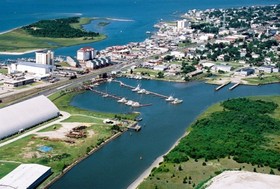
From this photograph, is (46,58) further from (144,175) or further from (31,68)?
(144,175)

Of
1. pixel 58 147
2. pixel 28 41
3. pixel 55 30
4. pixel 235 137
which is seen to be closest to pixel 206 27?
pixel 55 30

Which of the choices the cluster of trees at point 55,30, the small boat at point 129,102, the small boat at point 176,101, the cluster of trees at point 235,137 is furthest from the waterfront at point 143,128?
the cluster of trees at point 55,30

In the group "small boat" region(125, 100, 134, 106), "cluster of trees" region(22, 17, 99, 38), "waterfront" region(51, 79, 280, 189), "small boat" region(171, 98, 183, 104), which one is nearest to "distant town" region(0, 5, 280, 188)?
"small boat" region(171, 98, 183, 104)

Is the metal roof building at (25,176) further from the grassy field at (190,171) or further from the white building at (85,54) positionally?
the white building at (85,54)

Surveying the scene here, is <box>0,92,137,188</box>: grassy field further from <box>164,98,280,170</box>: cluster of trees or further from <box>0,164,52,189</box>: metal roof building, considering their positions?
<box>164,98,280,170</box>: cluster of trees

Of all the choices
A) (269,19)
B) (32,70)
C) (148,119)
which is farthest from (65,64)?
(269,19)
